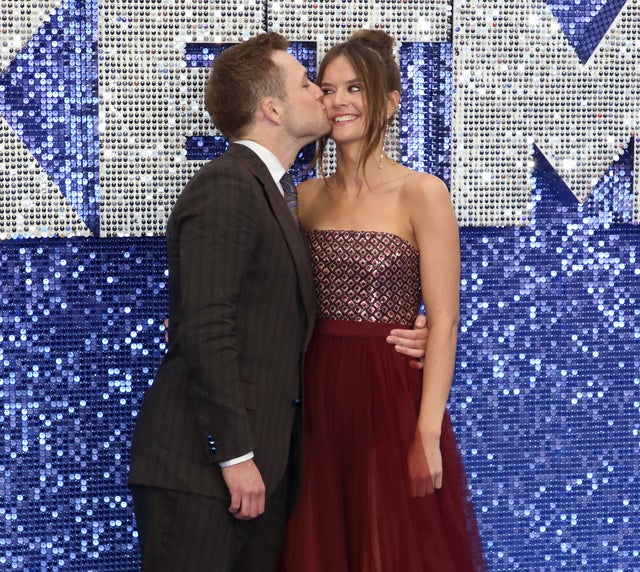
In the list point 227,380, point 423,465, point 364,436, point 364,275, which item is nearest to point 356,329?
point 364,275

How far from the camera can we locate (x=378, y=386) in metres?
2.35

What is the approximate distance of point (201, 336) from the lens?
79.7 inches

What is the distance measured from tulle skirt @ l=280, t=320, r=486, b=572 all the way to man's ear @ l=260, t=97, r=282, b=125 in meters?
0.53

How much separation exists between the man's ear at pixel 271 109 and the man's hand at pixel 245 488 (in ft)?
2.76

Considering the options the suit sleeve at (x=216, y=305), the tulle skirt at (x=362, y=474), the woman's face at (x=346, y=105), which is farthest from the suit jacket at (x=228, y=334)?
the woman's face at (x=346, y=105)

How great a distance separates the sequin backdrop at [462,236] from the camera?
279cm

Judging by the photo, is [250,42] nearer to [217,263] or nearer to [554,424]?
[217,263]

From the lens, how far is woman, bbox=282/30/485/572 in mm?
2318

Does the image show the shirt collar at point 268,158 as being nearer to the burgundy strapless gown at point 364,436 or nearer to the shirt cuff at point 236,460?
the burgundy strapless gown at point 364,436

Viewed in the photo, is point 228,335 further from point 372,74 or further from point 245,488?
point 372,74

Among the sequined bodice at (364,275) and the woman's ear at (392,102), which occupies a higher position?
the woman's ear at (392,102)

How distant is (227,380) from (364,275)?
0.53m

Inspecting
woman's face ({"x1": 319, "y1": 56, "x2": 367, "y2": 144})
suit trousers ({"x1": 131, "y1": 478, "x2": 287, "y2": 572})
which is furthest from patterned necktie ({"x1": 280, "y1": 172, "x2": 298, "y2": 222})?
suit trousers ({"x1": 131, "y1": 478, "x2": 287, "y2": 572})

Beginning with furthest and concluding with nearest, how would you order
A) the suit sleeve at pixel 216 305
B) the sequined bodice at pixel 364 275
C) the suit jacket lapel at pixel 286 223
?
1. the sequined bodice at pixel 364 275
2. the suit jacket lapel at pixel 286 223
3. the suit sleeve at pixel 216 305
